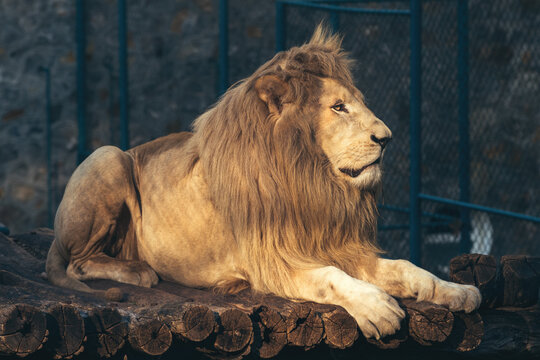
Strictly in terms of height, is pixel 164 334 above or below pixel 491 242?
above

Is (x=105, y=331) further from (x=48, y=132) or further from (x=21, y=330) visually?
(x=48, y=132)

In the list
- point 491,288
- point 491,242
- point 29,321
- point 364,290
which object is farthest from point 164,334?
point 491,242

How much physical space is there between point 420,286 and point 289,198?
24.6 inches

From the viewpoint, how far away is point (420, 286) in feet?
11.4

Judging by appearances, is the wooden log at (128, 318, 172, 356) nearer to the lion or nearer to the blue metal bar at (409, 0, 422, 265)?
the lion

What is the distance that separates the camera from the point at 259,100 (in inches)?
144

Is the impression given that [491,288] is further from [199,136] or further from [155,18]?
[155,18]

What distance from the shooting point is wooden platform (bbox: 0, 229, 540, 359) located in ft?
10.2

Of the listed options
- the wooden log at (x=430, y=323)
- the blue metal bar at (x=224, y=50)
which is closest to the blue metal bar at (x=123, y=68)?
the blue metal bar at (x=224, y=50)

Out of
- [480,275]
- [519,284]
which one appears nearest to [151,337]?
[480,275]

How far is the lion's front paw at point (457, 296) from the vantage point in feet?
11.0

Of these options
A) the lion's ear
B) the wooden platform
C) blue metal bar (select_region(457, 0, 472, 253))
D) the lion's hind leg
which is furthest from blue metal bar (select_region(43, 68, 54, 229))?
the lion's ear

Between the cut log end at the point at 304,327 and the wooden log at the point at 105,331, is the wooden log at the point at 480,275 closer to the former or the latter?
the cut log end at the point at 304,327

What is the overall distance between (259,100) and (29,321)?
1293 mm
